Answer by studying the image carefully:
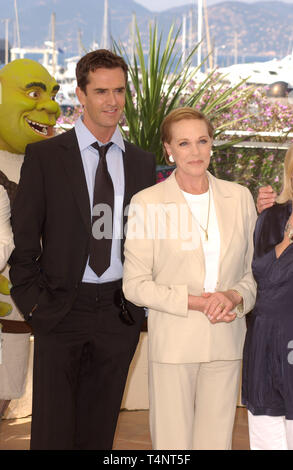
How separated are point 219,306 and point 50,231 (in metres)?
0.71

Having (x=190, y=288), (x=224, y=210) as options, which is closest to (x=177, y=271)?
(x=190, y=288)

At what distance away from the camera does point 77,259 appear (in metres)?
2.79

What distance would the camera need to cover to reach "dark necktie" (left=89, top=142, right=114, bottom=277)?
110 inches

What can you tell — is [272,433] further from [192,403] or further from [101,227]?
[101,227]

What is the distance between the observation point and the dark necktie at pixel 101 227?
9.19 feet

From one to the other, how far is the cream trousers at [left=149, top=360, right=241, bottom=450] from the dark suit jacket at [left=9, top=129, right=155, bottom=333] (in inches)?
18.4

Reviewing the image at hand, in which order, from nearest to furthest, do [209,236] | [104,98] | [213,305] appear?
[213,305]
[209,236]
[104,98]

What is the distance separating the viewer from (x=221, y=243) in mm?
2707

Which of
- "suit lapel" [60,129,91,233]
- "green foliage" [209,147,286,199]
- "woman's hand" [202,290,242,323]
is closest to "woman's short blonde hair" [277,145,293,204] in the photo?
"woman's hand" [202,290,242,323]

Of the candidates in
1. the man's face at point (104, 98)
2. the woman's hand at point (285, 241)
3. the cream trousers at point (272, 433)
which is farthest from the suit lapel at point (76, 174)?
the cream trousers at point (272, 433)

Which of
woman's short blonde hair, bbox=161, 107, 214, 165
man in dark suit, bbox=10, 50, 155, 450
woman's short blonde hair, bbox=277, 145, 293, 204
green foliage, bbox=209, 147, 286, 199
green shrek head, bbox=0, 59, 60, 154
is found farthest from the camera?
green foliage, bbox=209, 147, 286, 199

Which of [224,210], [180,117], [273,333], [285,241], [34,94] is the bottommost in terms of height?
[273,333]

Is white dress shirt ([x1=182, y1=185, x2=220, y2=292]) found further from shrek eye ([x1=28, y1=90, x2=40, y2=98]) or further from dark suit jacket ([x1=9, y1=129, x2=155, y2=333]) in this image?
shrek eye ([x1=28, y1=90, x2=40, y2=98])

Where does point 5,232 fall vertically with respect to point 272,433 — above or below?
above
